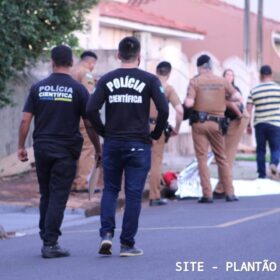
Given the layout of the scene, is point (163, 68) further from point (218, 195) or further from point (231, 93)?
point (218, 195)

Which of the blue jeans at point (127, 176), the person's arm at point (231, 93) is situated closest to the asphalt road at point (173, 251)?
the blue jeans at point (127, 176)

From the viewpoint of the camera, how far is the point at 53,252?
29.9ft

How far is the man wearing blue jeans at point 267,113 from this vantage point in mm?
16344

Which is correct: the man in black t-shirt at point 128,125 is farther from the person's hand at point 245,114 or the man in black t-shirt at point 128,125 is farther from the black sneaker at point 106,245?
the person's hand at point 245,114

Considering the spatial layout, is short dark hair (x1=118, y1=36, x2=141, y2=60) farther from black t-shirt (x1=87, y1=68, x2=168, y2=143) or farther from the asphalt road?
the asphalt road

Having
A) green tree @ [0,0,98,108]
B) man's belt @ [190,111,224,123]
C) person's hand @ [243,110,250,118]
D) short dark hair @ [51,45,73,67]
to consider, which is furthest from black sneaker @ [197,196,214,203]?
short dark hair @ [51,45,73,67]

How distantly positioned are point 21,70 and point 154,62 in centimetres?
440

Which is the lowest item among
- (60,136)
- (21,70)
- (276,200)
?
(276,200)

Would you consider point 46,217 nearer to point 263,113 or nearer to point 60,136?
point 60,136

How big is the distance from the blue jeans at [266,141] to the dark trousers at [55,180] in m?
7.59

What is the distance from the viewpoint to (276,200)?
1449cm

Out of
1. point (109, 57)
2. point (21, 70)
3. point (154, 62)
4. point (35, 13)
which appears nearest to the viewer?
point (35, 13)

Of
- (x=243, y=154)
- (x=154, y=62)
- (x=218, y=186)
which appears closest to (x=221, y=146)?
(x=218, y=186)

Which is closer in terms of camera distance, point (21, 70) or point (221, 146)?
point (221, 146)
